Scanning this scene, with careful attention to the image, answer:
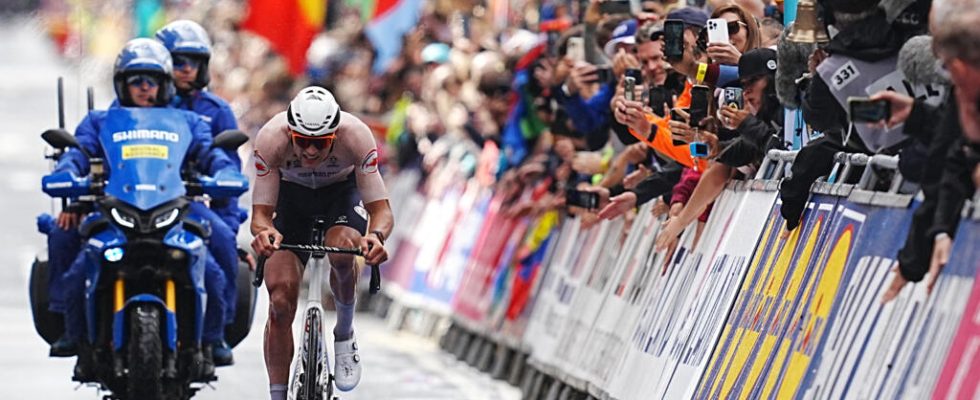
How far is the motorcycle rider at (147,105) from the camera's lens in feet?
48.1

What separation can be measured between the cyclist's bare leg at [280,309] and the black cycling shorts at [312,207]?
17 cm

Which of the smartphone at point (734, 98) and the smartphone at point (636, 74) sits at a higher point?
the smartphone at point (734, 98)

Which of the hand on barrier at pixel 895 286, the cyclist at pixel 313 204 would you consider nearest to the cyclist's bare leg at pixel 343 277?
the cyclist at pixel 313 204

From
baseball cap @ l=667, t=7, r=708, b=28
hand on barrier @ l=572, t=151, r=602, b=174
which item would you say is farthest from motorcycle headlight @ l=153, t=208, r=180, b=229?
hand on barrier @ l=572, t=151, r=602, b=174

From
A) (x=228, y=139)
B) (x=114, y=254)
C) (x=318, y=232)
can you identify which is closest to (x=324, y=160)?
(x=318, y=232)

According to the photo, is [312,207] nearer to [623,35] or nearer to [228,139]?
[228,139]

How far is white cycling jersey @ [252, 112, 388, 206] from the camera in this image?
1309cm

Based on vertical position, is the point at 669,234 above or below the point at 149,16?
above

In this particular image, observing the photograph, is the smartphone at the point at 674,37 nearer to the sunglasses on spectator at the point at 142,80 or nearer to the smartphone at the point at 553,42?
the sunglasses on spectator at the point at 142,80

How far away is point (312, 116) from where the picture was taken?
501 inches

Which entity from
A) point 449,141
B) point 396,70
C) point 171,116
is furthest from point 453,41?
point 171,116

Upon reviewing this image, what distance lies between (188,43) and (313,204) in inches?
129

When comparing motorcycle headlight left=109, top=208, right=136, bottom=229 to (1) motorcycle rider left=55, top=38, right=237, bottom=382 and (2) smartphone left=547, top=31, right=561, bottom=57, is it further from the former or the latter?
(2) smartphone left=547, top=31, right=561, bottom=57

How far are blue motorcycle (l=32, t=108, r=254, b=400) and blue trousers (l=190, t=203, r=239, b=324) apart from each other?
0.21 metres
